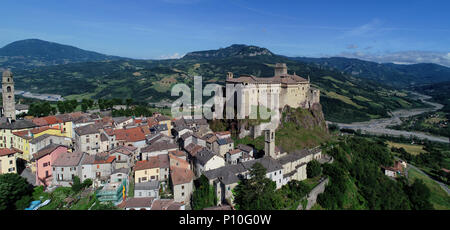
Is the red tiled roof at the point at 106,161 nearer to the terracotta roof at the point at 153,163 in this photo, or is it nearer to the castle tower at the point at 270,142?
the terracotta roof at the point at 153,163

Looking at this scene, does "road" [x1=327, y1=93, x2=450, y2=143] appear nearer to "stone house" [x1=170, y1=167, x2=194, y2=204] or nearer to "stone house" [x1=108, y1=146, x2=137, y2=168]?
"stone house" [x1=170, y1=167, x2=194, y2=204]

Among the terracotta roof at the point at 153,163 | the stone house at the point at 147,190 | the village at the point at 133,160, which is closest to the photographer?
the stone house at the point at 147,190

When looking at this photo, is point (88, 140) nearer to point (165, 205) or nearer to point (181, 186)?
point (181, 186)

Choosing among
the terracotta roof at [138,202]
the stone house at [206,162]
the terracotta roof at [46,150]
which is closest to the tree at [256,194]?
the stone house at [206,162]

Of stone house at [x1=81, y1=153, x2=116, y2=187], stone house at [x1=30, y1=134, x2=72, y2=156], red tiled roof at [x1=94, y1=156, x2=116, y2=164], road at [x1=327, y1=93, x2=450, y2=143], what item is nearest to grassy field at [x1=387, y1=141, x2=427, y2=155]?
road at [x1=327, y1=93, x2=450, y2=143]

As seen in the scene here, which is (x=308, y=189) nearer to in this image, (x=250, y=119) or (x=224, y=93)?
(x=250, y=119)

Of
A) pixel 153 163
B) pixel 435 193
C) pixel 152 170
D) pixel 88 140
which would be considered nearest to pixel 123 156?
pixel 153 163
